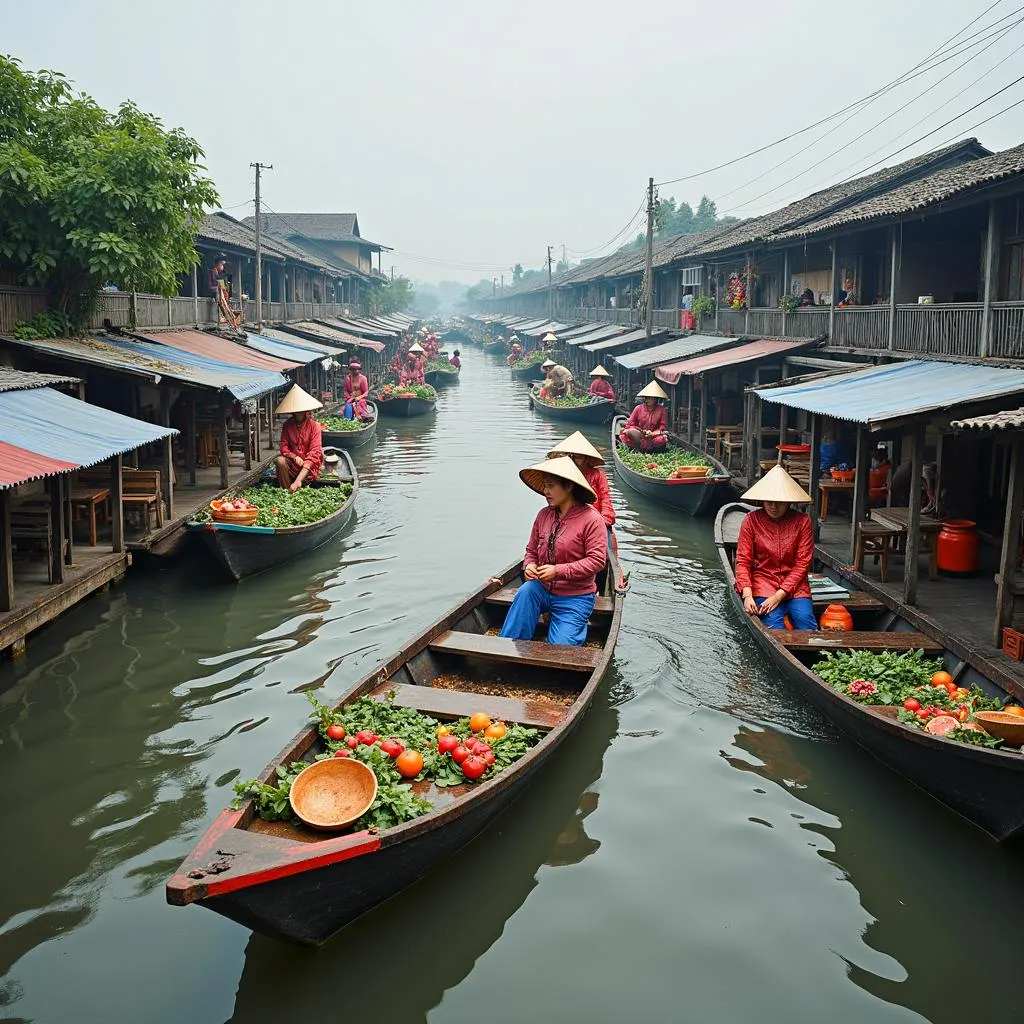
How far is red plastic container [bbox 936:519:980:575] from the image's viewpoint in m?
9.76

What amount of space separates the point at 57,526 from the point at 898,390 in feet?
28.8

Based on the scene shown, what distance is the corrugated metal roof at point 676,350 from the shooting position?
20.8m

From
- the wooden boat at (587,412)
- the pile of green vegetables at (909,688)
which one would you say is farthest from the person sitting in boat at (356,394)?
the pile of green vegetables at (909,688)

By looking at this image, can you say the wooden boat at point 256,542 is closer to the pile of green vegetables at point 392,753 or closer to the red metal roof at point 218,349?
the red metal roof at point 218,349

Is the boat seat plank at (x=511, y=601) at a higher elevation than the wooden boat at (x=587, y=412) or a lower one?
lower

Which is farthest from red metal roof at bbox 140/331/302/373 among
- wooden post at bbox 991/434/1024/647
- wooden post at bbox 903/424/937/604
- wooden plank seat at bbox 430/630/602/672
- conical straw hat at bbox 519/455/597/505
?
wooden post at bbox 991/434/1024/647

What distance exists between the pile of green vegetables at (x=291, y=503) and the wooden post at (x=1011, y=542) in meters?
8.14

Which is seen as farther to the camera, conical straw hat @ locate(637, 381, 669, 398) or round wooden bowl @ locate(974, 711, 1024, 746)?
conical straw hat @ locate(637, 381, 669, 398)

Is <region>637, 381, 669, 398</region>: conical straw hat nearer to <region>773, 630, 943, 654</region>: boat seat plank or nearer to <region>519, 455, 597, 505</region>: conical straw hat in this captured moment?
<region>773, 630, 943, 654</region>: boat seat plank

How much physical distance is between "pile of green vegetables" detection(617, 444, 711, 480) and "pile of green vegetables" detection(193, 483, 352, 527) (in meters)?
5.42

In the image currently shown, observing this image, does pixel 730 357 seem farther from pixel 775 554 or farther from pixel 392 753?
pixel 392 753

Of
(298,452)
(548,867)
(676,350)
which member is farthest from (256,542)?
(676,350)

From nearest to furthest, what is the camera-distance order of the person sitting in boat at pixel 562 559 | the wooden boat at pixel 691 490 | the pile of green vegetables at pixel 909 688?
the pile of green vegetables at pixel 909 688
the person sitting in boat at pixel 562 559
the wooden boat at pixel 691 490

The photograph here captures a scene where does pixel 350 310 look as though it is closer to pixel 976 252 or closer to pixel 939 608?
pixel 976 252
